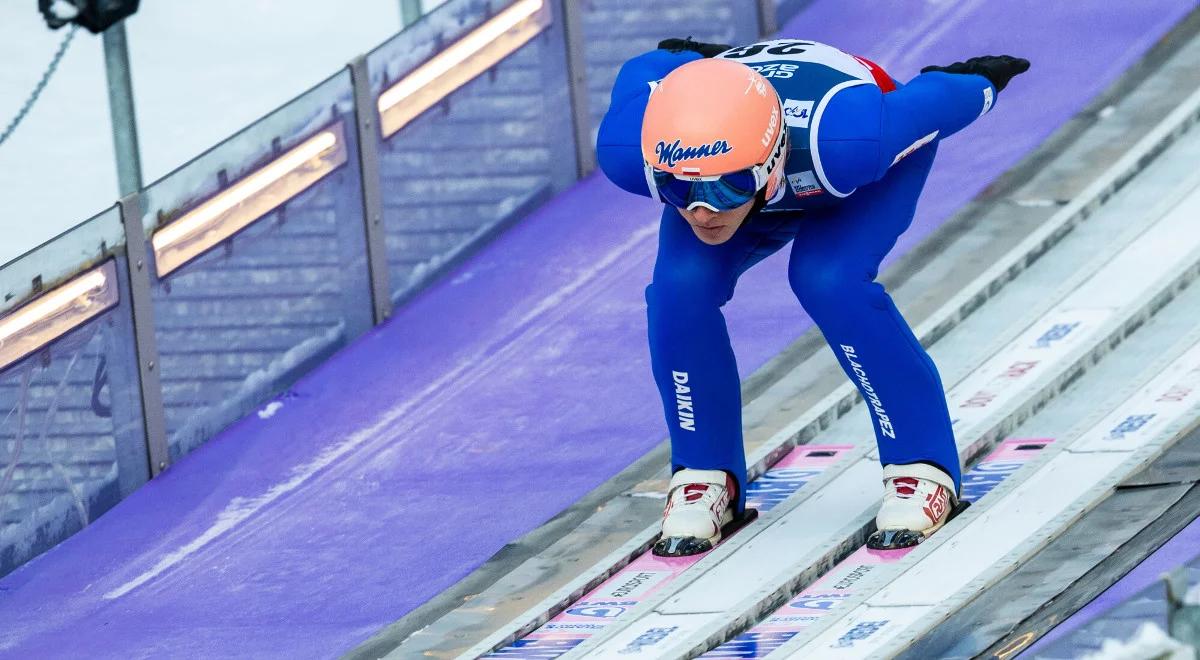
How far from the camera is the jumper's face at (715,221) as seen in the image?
5243 mm

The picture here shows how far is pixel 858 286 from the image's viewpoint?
5.39 metres

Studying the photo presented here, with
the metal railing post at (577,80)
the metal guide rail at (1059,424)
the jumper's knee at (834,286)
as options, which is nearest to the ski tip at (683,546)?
the metal guide rail at (1059,424)

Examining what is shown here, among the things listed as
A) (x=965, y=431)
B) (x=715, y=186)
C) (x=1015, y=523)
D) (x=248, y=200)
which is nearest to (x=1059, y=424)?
(x=965, y=431)

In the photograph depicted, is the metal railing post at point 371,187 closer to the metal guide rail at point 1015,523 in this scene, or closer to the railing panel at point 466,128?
the railing panel at point 466,128

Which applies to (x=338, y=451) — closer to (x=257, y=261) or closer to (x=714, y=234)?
(x=257, y=261)

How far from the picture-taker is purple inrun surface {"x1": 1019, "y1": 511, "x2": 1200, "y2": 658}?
4.98 metres

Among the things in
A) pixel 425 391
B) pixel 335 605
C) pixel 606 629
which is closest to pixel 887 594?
pixel 606 629

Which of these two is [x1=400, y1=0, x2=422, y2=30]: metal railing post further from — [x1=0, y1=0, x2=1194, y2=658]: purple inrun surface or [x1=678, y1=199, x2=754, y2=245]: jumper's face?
[x1=678, y1=199, x2=754, y2=245]: jumper's face

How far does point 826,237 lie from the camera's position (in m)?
5.49

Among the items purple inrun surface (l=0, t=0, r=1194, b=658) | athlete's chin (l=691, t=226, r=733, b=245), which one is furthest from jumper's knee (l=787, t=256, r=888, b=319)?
purple inrun surface (l=0, t=0, r=1194, b=658)

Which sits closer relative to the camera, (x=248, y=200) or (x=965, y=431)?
(x=965, y=431)

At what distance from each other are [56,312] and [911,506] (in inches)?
97.6

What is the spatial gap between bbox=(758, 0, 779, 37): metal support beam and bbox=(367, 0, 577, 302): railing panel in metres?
1.23

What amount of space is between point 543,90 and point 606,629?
3502mm
